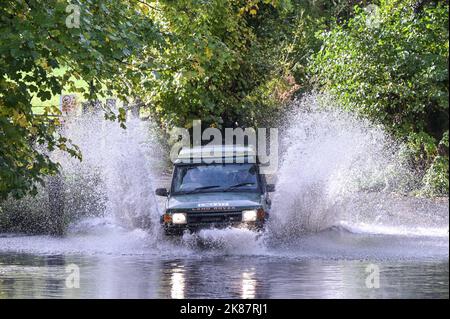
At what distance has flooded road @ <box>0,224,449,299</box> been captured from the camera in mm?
14430

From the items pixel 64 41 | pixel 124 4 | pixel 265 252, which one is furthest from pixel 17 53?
pixel 265 252

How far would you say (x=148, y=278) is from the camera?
1612cm

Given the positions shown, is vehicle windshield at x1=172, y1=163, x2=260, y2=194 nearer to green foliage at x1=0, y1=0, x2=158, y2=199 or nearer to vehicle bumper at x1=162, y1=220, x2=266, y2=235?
vehicle bumper at x1=162, y1=220, x2=266, y2=235

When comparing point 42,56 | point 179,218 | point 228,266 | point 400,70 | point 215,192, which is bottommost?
point 228,266

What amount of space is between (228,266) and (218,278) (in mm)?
1624

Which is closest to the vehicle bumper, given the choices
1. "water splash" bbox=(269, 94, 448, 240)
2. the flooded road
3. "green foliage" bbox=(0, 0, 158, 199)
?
the flooded road

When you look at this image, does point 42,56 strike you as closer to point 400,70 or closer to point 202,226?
point 202,226

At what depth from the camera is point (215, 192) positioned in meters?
20.6

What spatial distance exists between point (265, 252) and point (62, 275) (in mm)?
4086

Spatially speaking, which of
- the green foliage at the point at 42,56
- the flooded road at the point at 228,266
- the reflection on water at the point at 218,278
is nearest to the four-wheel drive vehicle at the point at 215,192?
the flooded road at the point at 228,266

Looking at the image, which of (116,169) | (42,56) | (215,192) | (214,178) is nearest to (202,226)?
(215,192)

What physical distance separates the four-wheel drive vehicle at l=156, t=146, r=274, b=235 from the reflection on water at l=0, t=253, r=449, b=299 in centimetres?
96

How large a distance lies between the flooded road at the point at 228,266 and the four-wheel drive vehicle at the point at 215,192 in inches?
11.1
